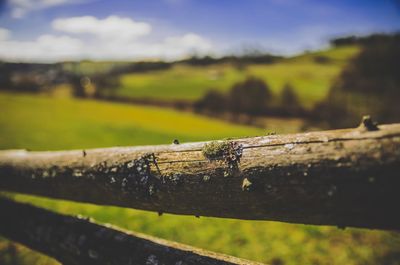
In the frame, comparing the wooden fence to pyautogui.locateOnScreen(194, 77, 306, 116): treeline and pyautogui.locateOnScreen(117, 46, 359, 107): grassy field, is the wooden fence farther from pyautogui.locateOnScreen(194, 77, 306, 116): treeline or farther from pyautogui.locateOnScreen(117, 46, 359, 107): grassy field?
pyautogui.locateOnScreen(194, 77, 306, 116): treeline

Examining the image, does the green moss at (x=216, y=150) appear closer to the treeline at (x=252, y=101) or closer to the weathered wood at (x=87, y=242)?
the weathered wood at (x=87, y=242)

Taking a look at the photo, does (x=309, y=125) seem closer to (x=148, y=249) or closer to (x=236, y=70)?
(x=148, y=249)

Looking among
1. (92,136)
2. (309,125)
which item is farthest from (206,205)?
(309,125)

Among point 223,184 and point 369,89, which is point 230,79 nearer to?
point 369,89

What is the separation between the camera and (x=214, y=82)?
79062 millimetres

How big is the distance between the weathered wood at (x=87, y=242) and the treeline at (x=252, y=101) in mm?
52671

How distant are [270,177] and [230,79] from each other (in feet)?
270

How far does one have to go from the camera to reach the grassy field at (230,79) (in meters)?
64.3

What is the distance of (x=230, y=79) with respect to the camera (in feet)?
271

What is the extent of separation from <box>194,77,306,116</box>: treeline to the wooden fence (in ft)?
175

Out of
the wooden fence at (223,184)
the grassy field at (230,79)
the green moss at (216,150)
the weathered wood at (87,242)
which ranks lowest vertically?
the weathered wood at (87,242)

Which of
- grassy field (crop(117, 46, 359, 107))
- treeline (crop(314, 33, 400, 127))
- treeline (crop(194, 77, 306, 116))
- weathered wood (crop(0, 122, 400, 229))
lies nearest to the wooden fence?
weathered wood (crop(0, 122, 400, 229))

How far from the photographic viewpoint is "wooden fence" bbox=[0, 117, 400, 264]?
1.65m

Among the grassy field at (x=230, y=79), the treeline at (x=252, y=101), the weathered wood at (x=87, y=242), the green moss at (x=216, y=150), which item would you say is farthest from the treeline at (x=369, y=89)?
the green moss at (x=216, y=150)
